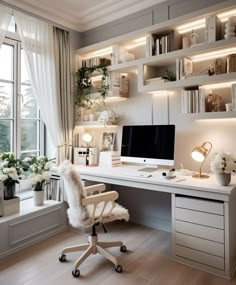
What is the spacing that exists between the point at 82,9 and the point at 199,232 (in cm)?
291

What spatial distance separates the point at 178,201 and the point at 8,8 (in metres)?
2.66

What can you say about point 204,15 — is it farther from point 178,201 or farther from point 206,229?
point 206,229

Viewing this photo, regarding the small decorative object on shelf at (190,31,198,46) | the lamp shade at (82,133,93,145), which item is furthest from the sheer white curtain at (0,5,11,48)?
the small decorative object on shelf at (190,31,198,46)

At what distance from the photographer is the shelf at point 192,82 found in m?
2.23

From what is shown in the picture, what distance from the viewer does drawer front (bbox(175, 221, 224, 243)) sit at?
6.60 feet

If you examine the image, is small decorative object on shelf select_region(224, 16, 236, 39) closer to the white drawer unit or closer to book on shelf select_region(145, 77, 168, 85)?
book on shelf select_region(145, 77, 168, 85)

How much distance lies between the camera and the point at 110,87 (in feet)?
9.98

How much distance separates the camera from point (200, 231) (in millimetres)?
2100

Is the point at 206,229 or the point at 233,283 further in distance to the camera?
the point at 206,229

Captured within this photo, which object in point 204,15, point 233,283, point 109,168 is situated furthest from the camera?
point 109,168

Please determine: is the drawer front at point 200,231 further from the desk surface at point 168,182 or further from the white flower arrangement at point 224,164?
the white flower arrangement at point 224,164

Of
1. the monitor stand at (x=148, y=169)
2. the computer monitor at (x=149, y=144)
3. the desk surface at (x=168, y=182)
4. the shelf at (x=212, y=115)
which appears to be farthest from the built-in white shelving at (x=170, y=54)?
the monitor stand at (x=148, y=169)

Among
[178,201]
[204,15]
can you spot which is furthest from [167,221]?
[204,15]

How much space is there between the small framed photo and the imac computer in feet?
0.95
